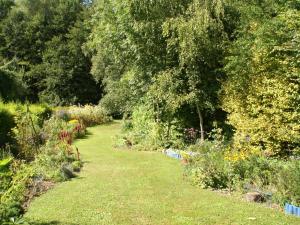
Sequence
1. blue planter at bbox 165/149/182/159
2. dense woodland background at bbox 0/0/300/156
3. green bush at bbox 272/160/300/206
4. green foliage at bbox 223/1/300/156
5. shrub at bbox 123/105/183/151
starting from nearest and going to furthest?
green bush at bbox 272/160/300/206 → green foliage at bbox 223/1/300/156 → dense woodland background at bbox 0/0/300/156 → blue planter at bbox 165/149/182/159 → shrub at bbox 123/105/183/151

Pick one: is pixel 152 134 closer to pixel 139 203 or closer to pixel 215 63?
pixel 215 63

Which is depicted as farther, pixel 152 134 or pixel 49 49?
pixel 49 49

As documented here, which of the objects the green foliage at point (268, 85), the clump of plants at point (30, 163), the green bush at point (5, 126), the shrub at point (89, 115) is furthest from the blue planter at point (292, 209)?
the shrub at point (89, 115)

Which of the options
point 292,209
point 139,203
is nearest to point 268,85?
point 292,209

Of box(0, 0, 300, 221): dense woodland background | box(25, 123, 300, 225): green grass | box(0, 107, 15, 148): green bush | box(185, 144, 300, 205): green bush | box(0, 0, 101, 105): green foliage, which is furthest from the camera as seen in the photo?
box(0, 0, 101, 105): green foliage

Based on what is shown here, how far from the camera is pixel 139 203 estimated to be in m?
8.29

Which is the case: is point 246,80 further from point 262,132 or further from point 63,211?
point 63,211

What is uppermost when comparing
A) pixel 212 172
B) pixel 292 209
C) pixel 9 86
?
pixel 9 86

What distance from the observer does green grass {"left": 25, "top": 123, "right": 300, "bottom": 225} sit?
718 centimetres

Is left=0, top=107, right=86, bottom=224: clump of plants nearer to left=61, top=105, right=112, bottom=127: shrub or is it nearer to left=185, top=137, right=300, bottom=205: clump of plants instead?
left=185, top=137, right=300, bottom=205: clump of plants

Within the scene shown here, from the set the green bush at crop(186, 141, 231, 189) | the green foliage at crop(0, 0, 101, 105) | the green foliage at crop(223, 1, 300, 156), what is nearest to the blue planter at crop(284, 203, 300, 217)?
the green bush at crop(186, 141, 231, 189)

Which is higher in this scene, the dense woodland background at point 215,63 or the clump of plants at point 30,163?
the dense woodland background at point 215,63

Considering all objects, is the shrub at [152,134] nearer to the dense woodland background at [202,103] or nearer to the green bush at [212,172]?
the dense woodland background at [202,103]

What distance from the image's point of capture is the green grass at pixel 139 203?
7180mm
